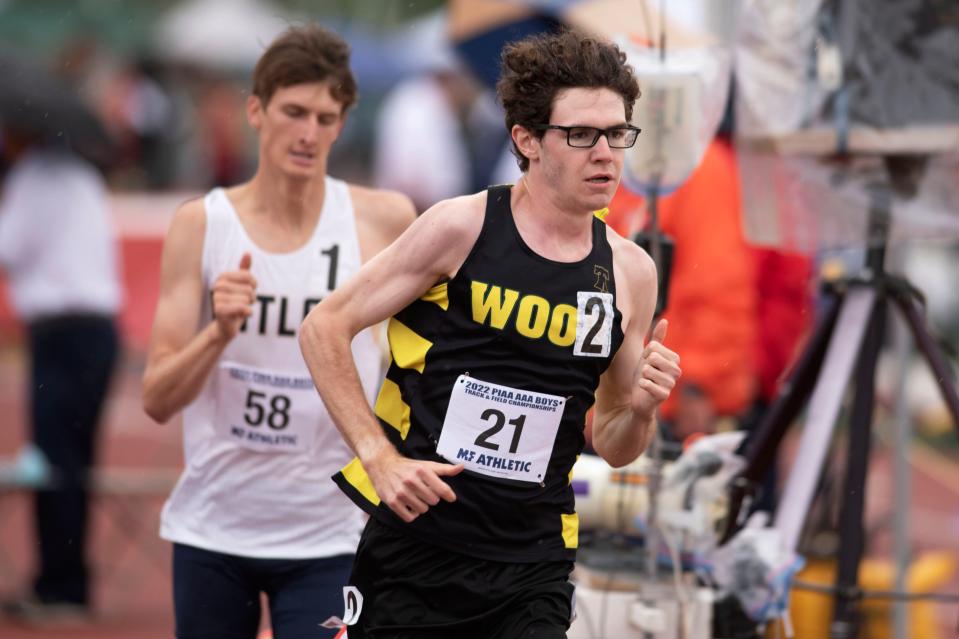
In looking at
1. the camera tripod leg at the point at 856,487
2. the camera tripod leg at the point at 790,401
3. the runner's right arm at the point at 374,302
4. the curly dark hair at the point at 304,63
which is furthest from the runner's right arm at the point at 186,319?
the camera tripod leg at the point at 856,487

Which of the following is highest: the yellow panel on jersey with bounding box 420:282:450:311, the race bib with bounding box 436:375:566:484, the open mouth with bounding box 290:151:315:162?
the open mouth with bounding box 290:151:315:162

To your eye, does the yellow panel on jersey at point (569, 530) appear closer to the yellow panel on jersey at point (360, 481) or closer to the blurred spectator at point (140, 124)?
the yellow panel on jersey at point (360, 481)

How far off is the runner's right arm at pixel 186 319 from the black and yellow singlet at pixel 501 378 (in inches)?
29.8

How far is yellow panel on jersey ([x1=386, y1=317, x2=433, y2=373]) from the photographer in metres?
3.88

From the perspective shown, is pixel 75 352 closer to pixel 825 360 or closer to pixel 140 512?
pixel 140 512

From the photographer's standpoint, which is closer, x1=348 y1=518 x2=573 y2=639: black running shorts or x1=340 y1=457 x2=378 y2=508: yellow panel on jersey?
x1=348 y1=518 x2=573 y2=639: black running shorts

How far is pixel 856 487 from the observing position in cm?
560

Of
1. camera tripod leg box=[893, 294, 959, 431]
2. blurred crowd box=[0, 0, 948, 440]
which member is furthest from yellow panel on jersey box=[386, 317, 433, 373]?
camera tripod leg box=[893, 294, 959, 431]

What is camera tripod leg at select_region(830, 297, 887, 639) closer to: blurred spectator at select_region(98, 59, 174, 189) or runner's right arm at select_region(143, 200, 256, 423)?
runner's right arm at select_region(143, 200, 256, 423)

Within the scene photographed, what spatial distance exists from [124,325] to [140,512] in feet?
23.5

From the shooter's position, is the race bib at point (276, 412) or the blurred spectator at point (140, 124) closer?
the race bib at point (276, 412)

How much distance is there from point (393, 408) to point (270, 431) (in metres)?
0.85

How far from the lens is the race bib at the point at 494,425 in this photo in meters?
3.81

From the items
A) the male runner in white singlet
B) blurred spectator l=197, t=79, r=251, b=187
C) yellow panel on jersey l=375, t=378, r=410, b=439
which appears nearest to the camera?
yellow panel on jersey l=375, t=378, r=410, b=439
